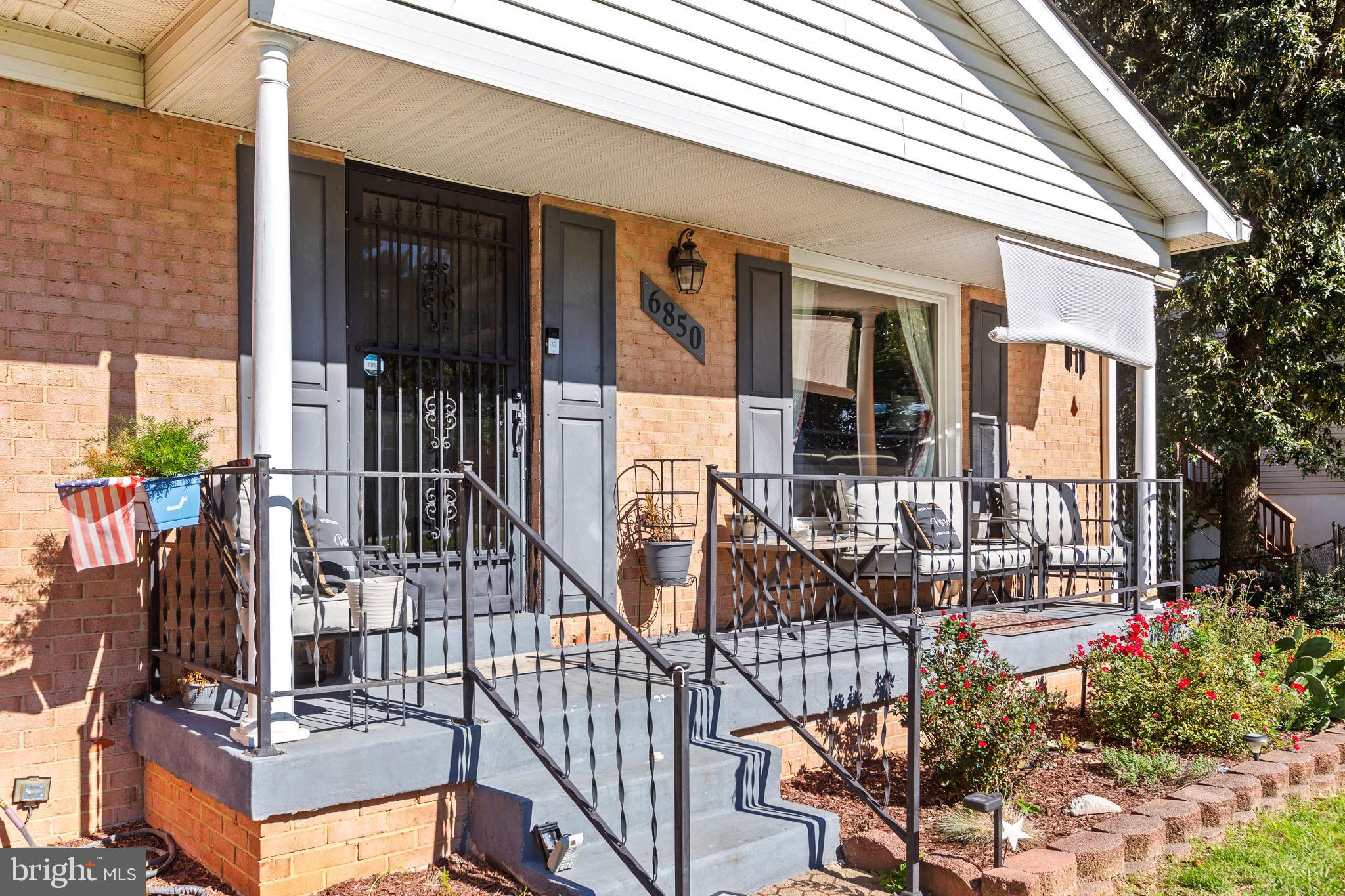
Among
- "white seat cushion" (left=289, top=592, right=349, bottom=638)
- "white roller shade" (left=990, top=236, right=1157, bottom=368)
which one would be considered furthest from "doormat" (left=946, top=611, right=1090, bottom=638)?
"white seat cushion" (left=289, top=592, right=349, bottom=638)

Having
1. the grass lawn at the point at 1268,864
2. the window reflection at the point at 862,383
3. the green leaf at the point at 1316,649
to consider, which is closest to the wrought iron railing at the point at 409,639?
the grass lawn at the point at 1268,864

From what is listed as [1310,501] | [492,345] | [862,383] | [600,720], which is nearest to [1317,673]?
[862,383]

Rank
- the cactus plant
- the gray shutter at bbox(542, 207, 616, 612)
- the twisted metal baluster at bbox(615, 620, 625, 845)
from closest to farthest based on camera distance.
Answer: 1. the twisted metal baluster at bbox(615, 620, 625, 845)
2. the gray shutter at bbox(542, 207, 616, 612)
3. the cactus plant

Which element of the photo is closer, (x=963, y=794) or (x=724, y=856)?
(x=724, y=856)

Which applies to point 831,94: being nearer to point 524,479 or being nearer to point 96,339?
point 524,479

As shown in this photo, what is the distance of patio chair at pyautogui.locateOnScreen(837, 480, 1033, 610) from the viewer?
6.34 meters

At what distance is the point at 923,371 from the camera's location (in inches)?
329

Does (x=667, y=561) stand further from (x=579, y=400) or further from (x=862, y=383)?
(x=862, y=383)

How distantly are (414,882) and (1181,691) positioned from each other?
3.95 m

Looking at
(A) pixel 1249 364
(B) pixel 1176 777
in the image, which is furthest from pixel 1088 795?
(A) pixel 1249 364

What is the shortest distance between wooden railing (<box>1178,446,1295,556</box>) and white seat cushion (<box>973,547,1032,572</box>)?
289 inches

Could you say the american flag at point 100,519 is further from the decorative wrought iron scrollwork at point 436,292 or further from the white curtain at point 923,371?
the white curtain at point 923,371

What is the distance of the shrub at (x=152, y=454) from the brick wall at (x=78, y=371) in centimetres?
30

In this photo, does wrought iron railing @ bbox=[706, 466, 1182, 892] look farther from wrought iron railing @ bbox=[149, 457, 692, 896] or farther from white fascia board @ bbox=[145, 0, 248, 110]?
white fascia board @ bbox=[145, 0, 248, 110]
